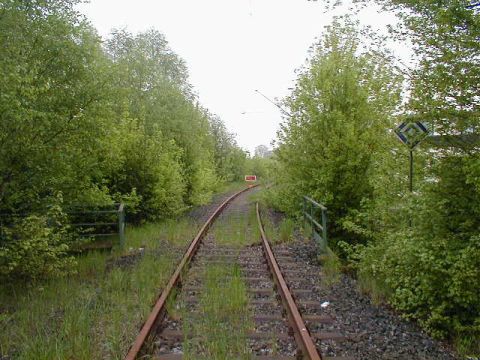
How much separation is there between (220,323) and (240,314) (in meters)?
0.43

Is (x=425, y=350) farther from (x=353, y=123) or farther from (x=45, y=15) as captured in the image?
(x=45, y=15)

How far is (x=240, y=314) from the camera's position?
6.11m

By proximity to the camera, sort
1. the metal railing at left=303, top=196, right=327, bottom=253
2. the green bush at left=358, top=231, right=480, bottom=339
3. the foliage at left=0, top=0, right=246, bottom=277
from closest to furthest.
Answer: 1. the green bush at left=358, top=231, right=480, bottom=339
2. the foliage at left=0, top=0, right=246, bottom=277
3. the metal railing at left=303, top=196, right=327, bottom=253

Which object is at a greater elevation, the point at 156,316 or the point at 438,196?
the point at 438,196

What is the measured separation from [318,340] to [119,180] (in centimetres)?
1050

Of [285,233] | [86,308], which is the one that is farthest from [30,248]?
[285,233]

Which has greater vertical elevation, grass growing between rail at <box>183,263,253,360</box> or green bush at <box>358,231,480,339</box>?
green bush at <box>358,231,480,339</box>

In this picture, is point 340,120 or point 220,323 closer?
point 220,323

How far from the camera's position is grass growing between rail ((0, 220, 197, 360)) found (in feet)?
16.3

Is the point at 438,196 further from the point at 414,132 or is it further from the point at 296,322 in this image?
the point at 296,322

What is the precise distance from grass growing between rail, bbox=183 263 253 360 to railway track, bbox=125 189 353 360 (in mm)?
11

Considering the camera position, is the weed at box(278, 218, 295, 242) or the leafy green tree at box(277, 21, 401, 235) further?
the weed at box(278, 218, 295, 242)

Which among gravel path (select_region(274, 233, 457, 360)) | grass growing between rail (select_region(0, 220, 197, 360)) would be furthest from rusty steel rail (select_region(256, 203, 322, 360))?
grass growing between rail (select_region(0, 220, 197, 360))

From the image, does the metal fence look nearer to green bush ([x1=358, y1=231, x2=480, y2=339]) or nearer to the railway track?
the railway track
